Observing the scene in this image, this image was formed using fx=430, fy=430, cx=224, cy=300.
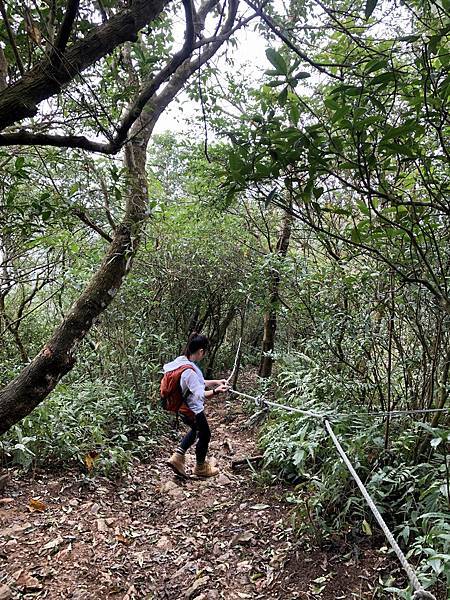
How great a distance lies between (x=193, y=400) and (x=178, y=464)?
2.37 ft

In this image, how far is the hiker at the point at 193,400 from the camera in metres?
4.45

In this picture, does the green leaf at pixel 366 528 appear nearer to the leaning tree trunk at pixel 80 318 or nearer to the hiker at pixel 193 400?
the hiker at pixel 193 400

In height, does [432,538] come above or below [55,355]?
below

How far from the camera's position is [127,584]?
2947 millimetres

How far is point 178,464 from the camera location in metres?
4.57

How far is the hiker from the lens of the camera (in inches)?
175

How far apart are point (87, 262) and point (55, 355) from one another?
2796mm

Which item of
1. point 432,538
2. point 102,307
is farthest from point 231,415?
point 432,538

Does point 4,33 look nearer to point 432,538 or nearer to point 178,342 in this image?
point 432,538

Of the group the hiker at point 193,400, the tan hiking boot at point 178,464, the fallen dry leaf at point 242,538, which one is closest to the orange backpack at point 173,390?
the hiker at point 193,400

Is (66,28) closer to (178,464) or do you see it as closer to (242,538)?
(242,538)

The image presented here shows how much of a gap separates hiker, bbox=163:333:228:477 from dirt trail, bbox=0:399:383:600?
0.71ft

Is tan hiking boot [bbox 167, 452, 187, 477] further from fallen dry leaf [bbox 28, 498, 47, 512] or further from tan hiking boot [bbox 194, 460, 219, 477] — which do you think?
fallen dry leaf [bbox 28, 498, 47, 512]

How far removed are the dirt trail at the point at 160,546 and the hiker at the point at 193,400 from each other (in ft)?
0.71
